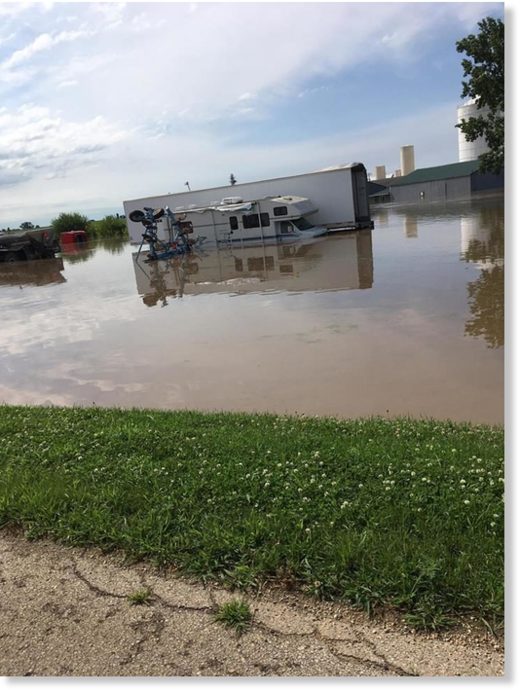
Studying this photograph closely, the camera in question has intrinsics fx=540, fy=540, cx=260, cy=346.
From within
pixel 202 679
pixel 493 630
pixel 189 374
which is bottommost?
pixel 189 374

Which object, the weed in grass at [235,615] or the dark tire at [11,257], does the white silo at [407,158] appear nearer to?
the dark tire at [11,257]

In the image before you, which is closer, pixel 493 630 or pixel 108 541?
pixel 493 630

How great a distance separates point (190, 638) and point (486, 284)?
13044mm

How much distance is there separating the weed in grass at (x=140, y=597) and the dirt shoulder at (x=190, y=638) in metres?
0.02

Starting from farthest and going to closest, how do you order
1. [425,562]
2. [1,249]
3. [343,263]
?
[1,249] → [343,263] → [425,562]

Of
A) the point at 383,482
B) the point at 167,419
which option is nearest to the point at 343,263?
the point at 167,419

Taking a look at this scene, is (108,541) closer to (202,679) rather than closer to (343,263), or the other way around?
(202,679)

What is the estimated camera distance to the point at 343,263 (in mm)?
20859

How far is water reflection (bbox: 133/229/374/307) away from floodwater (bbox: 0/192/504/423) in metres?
0.16

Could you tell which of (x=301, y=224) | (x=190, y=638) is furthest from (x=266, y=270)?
(x=190, y=638)

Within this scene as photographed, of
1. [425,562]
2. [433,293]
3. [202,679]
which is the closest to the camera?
[202,679]

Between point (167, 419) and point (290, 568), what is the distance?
3.20 metres

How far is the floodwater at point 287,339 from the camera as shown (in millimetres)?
7734

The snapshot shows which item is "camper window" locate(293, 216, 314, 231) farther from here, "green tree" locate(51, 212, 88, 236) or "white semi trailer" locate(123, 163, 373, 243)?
"green tree" locate(51, 212, 88, 236)
